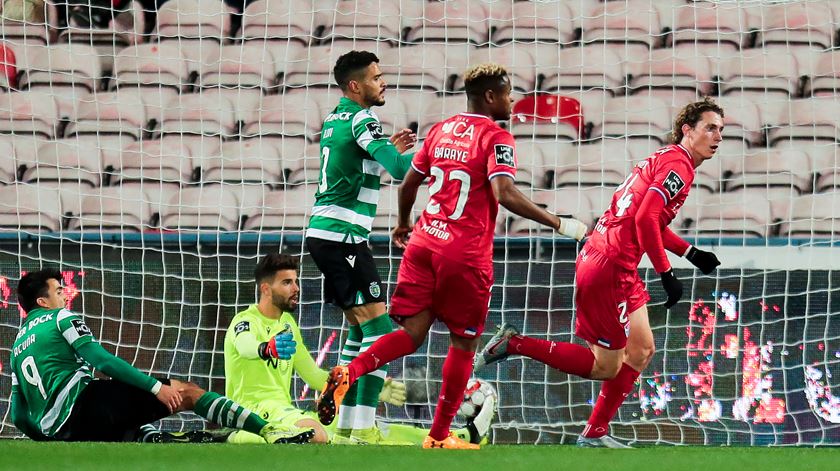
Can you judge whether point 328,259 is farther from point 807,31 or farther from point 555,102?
point 807,31

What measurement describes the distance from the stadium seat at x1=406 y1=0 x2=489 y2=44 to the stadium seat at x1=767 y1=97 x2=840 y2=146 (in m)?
2.11

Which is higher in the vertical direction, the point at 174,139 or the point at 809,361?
the point at 174,139

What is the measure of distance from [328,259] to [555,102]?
3122 mm

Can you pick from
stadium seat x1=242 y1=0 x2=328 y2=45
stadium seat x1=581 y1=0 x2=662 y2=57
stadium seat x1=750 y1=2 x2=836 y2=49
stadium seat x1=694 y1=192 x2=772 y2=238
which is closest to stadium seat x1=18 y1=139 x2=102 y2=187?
stadium seat x1=242 y1=0 x2=328 y2=45

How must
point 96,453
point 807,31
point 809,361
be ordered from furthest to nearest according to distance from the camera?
1. point 807,31
2. point 809,361
3. point 96,453

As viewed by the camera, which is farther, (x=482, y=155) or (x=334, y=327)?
(x=334, y=327)

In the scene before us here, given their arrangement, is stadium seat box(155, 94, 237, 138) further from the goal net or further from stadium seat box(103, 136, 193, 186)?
stadium seat box(103, 136, 193, 186)

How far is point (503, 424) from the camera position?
21.7 ft

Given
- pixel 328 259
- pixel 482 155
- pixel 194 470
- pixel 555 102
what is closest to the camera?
pixel 194 470

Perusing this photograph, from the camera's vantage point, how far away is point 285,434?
548cm

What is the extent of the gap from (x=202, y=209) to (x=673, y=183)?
137 inches

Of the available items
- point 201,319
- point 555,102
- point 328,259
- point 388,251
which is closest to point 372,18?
point 555,102

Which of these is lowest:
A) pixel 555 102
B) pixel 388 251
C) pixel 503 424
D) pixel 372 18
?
pixel 503 424

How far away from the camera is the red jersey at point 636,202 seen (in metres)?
5.26
